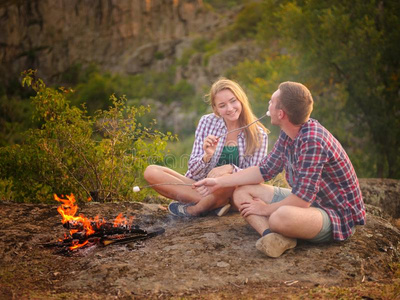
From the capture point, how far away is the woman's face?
15.2ft

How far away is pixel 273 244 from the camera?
3537mm

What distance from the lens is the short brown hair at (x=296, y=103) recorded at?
3494mm

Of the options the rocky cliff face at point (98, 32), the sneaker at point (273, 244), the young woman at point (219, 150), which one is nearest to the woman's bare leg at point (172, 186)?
the young woman at point (219, 150)

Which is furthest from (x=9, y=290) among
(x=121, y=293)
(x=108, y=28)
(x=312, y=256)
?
(x=108, y=28)

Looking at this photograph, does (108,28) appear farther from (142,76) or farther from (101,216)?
(101,216)

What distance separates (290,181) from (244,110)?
1.17m

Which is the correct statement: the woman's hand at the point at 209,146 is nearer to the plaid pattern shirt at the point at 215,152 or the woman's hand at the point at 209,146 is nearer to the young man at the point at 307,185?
the plaid pattern shirt at the point at 215,152

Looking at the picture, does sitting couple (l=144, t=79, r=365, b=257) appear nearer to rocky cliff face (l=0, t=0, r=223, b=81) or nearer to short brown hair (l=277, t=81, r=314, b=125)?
short brown hair (l=277, t=81, r=314, b=125)

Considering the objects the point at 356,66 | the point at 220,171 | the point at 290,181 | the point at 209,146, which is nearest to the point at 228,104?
the point at 209,146

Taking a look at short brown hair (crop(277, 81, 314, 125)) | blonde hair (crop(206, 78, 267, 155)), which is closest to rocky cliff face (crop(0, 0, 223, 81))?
blonde hair (crop(206, 78, 267, 155))

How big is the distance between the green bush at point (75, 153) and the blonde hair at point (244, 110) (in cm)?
117

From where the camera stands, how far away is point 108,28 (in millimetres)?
50469

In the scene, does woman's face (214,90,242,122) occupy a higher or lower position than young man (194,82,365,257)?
higher

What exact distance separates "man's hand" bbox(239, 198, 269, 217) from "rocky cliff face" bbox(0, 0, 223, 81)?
139ft
